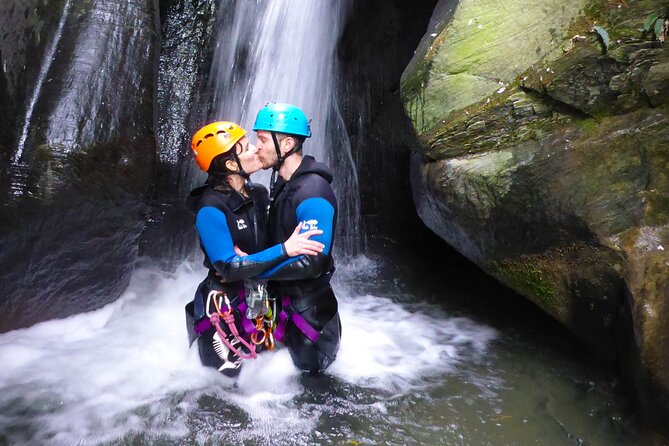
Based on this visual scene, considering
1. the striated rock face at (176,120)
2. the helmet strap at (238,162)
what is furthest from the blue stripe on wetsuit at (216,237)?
the striated rock face at (176,120)

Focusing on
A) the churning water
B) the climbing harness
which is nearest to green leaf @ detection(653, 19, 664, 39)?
the churning water

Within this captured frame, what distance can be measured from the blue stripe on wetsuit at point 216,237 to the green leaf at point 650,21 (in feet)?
9.81

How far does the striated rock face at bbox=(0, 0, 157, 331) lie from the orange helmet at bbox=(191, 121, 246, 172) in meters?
1.37

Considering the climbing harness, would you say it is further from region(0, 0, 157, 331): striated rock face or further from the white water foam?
region(0, 0, 157, 331): striated rock face

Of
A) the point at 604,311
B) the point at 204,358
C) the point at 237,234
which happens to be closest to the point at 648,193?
the point at 604,311

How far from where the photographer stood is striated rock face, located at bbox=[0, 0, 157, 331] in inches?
164

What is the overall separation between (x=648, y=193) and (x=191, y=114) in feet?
16.7

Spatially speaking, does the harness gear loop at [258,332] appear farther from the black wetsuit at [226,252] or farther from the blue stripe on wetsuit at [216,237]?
the blue stripe on wetsuit at [216,237]

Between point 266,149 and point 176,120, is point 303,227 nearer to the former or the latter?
point 266,149

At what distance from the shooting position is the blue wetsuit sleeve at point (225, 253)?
10.8 feet

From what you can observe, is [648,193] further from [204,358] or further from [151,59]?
[151,59]

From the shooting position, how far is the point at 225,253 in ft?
11.0

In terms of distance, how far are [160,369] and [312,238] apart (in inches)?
66.4

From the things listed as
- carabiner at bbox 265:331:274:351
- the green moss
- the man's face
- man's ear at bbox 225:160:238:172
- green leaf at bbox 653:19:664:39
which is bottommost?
carabiner at bbox 265:331:274:351
